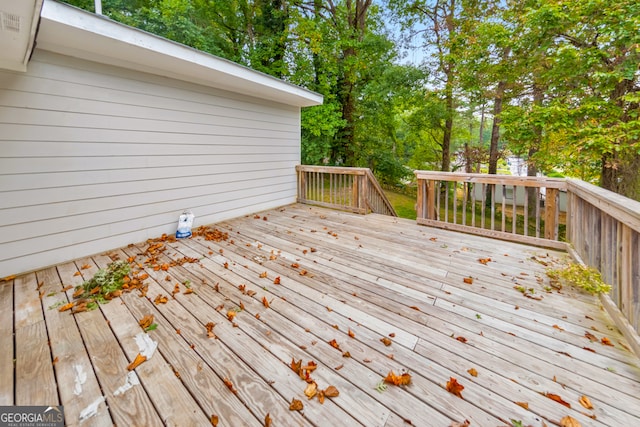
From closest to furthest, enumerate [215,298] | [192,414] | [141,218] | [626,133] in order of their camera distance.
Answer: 1. [192,414]
2. [215,298]
3. [141,218]
4. [626,133]

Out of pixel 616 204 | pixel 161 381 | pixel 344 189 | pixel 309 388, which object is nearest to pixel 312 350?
pixel 309 388

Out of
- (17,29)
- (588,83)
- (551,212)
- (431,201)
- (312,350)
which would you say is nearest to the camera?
(312,350)

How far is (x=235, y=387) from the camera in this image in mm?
1376

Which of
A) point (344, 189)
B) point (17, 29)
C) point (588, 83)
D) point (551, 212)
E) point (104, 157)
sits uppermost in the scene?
point (588, 83)

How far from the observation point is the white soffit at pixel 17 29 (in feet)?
4.73

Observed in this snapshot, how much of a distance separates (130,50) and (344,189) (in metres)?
3.68

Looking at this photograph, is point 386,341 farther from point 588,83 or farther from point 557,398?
point 588,83

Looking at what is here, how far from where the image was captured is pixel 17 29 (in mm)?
1740

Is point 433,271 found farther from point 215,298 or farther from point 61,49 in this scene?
point 61,49

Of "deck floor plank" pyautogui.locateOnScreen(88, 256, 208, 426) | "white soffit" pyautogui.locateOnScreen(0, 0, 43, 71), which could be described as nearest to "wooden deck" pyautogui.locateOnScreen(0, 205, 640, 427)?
"deck floor plank" pyautogui.locateOnScreen(88, 256, 208, 426)

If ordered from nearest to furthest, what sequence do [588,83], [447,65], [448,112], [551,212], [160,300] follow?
1. [160,300]
2. [551,212]
3. [588,83]
4. [447,65]
5. [448,112]

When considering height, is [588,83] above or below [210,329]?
above

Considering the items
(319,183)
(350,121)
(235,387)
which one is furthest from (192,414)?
(350,121)

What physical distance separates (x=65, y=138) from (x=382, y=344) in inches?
148
